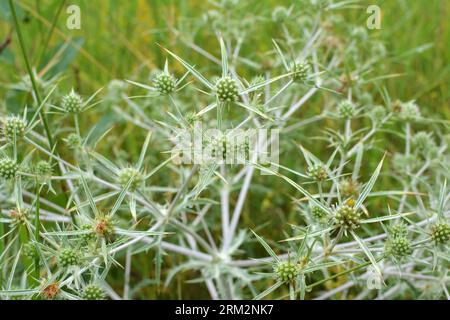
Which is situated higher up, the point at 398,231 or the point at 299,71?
the point at 299,71

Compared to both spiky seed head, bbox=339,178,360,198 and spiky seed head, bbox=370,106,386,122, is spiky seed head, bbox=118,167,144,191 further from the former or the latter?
spiky seed head, bbox=370,106,386,122

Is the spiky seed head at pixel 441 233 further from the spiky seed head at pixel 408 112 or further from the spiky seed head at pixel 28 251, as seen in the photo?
the spiky seed head at pixel 28 251

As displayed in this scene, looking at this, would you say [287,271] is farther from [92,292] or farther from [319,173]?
[92,292]

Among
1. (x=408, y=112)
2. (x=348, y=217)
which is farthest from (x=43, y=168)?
(x=408, y=112)

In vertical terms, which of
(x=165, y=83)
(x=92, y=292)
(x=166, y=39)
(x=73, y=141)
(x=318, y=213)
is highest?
(x=166, y=39)

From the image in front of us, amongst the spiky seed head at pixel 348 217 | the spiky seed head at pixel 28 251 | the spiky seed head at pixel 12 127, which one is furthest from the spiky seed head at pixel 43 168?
the spiky seed head at pixel 348 217
